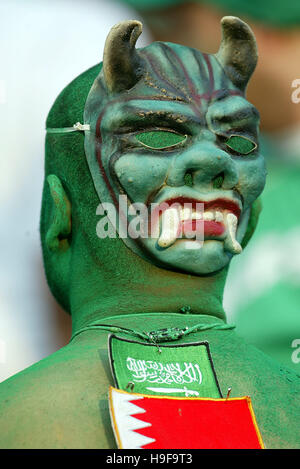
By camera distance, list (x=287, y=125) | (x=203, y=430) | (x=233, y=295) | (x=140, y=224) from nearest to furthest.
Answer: (x=203, y=430), (x=140, y=224), (x=233, y=295), (x=287, y=125)

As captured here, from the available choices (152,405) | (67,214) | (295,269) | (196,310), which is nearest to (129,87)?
(67,214)

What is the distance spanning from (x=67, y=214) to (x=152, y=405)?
2.04 ft

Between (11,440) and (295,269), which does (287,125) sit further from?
(11,440)

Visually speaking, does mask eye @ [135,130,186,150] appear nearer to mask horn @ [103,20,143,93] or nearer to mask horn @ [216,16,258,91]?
mask horn @ [103,20,143,93]

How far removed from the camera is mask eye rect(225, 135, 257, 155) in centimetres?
204

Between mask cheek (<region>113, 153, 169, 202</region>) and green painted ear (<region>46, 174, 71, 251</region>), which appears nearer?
mask cheek (<region>113, 153, 169, 202</region>)

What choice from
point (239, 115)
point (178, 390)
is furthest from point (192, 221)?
point (178, 390)

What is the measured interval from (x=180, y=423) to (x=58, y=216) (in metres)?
0.67

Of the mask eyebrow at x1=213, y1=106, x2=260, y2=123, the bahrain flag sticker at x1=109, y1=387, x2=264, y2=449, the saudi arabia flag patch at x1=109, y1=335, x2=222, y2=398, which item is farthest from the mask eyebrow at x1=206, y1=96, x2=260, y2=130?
the bahrain flag sticker at x1=109, y1=387, x2=264, y2=449

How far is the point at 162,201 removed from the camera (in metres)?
1.94

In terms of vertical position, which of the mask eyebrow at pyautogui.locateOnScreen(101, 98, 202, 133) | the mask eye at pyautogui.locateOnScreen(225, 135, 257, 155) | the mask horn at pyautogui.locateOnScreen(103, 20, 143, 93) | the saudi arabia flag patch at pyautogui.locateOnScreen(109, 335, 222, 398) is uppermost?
the mask horn at pyautogui.locateOnScreen(103, 20, 143, 93)

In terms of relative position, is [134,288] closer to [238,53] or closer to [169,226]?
[169,226]

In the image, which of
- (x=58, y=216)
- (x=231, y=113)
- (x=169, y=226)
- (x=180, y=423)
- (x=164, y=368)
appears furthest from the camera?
(x=58, y=216)

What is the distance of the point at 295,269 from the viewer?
12.6 feet
